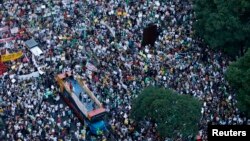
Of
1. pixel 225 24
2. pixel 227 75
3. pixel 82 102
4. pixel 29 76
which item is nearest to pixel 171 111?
pixel 227 75

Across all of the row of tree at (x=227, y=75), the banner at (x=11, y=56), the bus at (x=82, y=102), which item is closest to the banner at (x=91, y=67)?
the bus at (x=82, y=102)

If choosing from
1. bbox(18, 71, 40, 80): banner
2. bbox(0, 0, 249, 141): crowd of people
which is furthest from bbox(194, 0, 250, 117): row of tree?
bbox(18, 71, 40, 80): banner

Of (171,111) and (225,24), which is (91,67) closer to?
(171,111)

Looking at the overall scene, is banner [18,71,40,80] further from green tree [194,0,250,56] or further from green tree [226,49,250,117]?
green tree [226,49,250,117]

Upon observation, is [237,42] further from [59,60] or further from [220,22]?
[59,60]

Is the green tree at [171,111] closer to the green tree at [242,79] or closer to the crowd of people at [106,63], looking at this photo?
the crowd of people at [106,63]
